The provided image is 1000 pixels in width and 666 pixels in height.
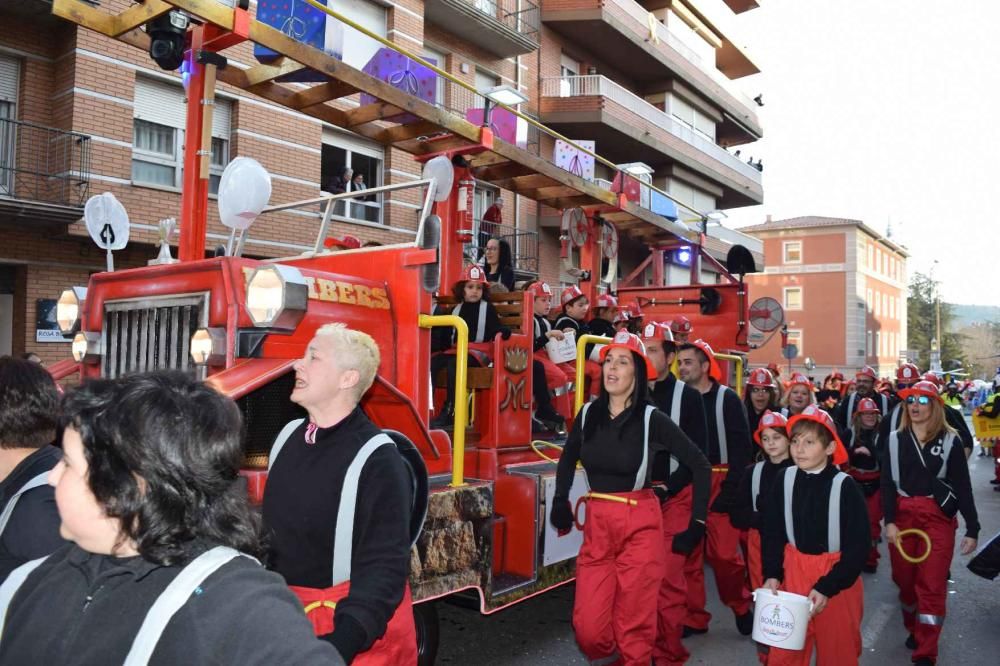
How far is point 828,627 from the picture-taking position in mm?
4062

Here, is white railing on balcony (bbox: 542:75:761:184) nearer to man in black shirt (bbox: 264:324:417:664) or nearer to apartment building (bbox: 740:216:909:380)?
man in black shirt (bbox: 264:324:417:664)

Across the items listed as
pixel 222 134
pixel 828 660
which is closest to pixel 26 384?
pixel 828 660

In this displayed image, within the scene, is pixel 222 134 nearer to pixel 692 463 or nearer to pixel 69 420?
pixel 692 463

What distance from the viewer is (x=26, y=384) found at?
2.45 m

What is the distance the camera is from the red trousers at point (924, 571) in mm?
5184

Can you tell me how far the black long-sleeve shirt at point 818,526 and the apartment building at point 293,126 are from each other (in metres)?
3.26

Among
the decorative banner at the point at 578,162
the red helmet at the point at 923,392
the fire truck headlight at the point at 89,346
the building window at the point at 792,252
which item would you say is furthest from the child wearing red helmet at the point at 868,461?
the building window at the point at 792,252

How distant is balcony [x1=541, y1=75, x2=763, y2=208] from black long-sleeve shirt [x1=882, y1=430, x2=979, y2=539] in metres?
18.7

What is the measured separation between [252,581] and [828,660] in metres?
3.48

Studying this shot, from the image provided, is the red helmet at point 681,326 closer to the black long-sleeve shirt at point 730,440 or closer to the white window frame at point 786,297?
the black long-sleeve shirt at point 730,440

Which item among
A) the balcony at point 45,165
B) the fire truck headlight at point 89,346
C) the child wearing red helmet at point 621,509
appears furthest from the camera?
the balcony at point 45,165

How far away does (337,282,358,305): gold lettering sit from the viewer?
4.44m

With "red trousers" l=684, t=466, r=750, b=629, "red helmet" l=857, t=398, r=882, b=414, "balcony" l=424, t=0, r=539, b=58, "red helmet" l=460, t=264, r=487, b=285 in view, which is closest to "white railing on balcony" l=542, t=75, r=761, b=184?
"balcony" l=424, t=0, r=539, b=58

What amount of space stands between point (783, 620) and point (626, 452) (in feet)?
3.50
